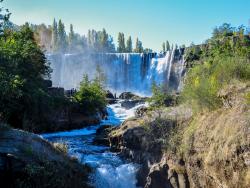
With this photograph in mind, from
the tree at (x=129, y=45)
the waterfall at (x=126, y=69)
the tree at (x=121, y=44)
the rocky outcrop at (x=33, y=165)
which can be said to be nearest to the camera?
the rocky outcrop at (x=33, y=165)

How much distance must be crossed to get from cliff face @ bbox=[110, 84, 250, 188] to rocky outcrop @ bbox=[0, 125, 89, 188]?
2.25 meters

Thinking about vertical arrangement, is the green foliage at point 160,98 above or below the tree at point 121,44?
below

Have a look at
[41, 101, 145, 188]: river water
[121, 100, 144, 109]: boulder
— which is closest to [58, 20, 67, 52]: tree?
[121, 100, 144, 109]: boulder

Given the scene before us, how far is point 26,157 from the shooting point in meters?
10.8

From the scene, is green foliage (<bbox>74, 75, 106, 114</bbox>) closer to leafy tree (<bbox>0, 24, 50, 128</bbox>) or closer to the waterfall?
leafy tree (<bbox>0, 24, 50, 128</bbox>)

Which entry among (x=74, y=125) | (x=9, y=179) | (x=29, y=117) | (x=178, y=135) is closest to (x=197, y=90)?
(x=178, y=135)

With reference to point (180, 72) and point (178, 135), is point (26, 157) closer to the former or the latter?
point (178, 135)

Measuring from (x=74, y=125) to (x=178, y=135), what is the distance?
58.5ft

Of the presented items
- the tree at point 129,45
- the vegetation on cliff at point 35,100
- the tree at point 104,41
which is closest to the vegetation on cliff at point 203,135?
the vegetation on cliff at point 35,100

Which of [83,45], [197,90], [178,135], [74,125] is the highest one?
[83,45]

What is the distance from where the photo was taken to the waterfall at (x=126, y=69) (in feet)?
168

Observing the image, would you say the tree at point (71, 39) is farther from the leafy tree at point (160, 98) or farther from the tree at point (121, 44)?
the leafy tree at point (160, 98)

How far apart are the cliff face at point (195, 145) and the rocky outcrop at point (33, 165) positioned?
225cm

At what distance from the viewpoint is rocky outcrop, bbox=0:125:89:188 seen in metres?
10.3
